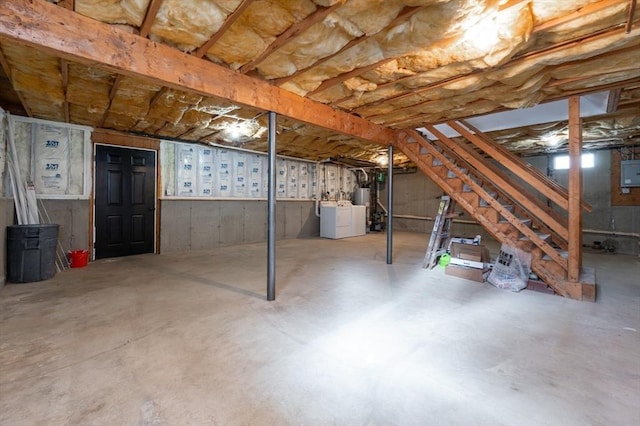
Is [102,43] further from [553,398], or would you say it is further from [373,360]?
[553,398]

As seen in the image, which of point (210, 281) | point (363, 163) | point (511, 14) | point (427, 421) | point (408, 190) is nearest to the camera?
point (427, 421)

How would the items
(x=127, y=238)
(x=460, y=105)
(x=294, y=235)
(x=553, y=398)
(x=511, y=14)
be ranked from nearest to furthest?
(x=553, y=398), (x=511, y=14), (x=460, y=105), (x=127, y=238), (x=294, y=235)

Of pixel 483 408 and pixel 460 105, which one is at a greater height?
pixel 460 105

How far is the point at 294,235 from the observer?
8.03 metres

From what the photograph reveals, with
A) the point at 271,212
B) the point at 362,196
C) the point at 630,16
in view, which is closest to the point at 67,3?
the point at 271,212

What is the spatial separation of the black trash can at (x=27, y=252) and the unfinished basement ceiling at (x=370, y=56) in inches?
64.2

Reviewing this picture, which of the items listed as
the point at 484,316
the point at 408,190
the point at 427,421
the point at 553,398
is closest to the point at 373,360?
the point at 427,421

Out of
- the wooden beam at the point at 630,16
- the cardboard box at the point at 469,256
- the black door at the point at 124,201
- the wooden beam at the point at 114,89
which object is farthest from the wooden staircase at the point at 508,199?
the black door at the point at 124,201

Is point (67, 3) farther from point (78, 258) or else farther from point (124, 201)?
point (124, 201)

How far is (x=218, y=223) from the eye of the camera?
6.38 m

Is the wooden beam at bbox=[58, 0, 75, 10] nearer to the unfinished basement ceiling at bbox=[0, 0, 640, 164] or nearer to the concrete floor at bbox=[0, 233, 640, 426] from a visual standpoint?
the unfinished basement ceiling at bbox=[0, 0, 640, 164]

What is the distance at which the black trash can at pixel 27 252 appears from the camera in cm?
346

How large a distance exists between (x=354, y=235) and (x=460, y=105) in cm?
547

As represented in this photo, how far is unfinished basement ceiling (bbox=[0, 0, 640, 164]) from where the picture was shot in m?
1.84
